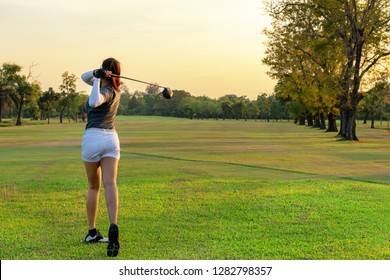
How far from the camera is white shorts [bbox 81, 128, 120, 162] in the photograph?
638 centimetres

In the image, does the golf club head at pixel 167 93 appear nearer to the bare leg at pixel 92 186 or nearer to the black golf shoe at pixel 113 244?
the bare leg at pixel 92 186

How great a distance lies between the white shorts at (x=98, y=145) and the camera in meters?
6.38

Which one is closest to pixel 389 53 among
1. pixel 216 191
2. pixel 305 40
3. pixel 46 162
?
pixel 305 40

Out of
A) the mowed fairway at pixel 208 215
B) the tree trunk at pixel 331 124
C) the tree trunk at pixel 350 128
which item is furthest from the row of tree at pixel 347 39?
the mowed fairway at pixel 208 215

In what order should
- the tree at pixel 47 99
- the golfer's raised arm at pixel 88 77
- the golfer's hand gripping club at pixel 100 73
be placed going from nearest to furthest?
the golfer's hand gripping club at pixel 100 73 < the golfer's raised arm at pixel 88 77 < the tree at pixel 47 99

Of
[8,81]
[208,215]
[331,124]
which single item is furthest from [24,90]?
[208,215]

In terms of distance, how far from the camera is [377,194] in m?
11.1

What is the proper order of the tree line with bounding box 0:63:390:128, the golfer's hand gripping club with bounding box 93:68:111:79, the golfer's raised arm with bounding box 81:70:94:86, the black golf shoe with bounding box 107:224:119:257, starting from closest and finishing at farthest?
the black golf shoe with bounding box 107:224:119:257, the golfer's hand gripping club with bounding box 93:68:111:79, the golfer's raised arm with bounding box 81:70:94:86, the tree line with bounding box 0:63:390:128

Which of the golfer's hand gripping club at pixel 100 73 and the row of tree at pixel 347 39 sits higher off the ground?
the row of tree at pixel 347 39

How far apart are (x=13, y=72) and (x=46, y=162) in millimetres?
94330

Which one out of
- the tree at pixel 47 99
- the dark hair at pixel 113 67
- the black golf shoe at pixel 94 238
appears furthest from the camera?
the tree at pixel 47 99

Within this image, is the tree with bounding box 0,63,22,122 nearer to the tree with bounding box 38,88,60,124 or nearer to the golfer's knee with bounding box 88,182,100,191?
the tree with bounding box 38,88,60,124

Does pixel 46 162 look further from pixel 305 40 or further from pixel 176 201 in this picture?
pixel 305 40

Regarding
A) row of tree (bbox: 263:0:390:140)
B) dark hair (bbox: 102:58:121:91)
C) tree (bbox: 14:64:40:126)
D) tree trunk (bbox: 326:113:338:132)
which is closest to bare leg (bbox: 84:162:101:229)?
dark hair (bbox: 102:58:121:91)
